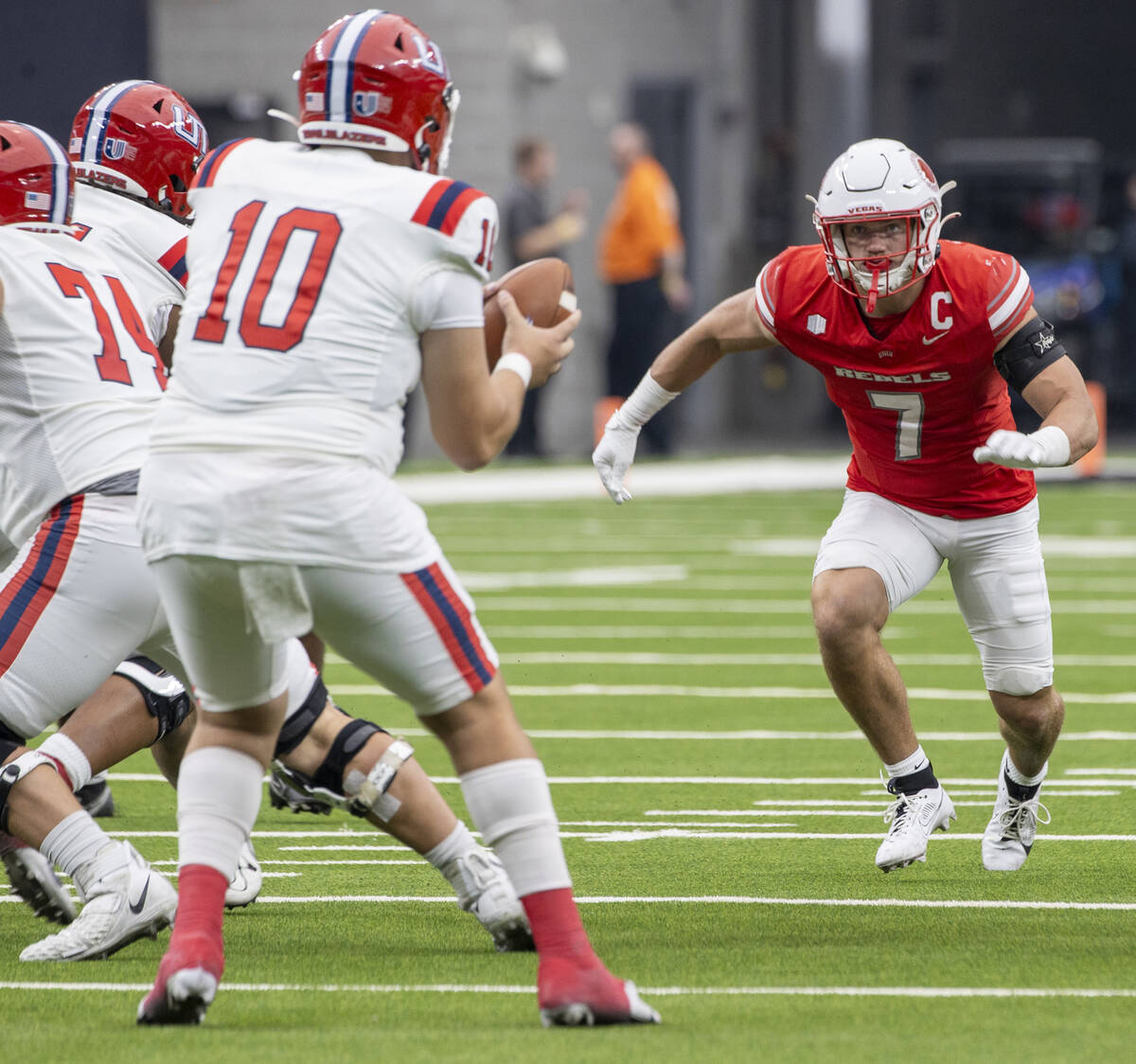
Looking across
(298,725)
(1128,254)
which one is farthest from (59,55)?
(1128,254)

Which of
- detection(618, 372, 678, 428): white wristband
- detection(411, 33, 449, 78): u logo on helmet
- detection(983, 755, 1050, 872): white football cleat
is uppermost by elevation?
detection(411, 33, 449, 78): u logo on helmet

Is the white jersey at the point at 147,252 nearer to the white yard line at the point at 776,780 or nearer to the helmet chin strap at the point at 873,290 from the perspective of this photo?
the helmet chin strap at the point at 873,290

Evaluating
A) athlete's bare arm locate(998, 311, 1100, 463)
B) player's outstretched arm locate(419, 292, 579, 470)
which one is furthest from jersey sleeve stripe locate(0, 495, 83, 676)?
athlete's bare arm locate(998, 311, 1100, 463)

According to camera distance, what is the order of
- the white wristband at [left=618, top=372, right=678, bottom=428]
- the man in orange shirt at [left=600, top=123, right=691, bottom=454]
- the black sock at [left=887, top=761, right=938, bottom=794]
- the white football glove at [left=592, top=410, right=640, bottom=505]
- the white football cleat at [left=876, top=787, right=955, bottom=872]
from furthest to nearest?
the man in orange shirt at [left=600, top=123, right=691, bottom=454] → the white wristband at [left=618, top=372, right=678, bottom=428] → the white football glove at [left=592, top=410, right=640, bottom=505] → the black sock at [left=887, top=761, right=938, bottom=794] → the white football cleat at [left=876, top=787, right=955, bottom=872]

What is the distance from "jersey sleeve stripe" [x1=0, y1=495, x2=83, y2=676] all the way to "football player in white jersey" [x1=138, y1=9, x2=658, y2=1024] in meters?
0.72

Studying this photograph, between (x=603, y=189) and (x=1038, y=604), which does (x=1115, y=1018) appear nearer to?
(x=1038, y=604)

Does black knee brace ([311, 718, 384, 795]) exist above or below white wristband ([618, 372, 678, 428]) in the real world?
below

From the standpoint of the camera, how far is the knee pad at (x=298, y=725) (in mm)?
5043

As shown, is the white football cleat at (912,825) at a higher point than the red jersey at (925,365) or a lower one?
lower

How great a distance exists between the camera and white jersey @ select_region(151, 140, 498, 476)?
409 centimetres

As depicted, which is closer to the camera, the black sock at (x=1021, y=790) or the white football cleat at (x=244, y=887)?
the white football cleat at (x=244, y=887)

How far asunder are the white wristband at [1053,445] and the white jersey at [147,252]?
200 centimetres

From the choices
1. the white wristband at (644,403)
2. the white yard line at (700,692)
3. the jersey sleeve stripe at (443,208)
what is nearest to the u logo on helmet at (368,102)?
the jersey sleeve stripe at (443,208)

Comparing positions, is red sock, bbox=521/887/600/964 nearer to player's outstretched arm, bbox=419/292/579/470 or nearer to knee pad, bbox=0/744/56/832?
player's outstretched arm, bbox=419/292/579/470
